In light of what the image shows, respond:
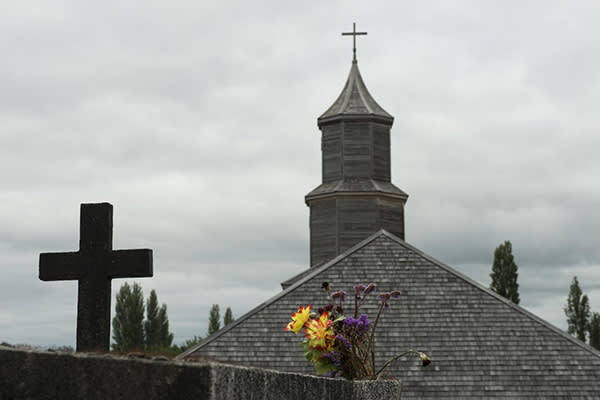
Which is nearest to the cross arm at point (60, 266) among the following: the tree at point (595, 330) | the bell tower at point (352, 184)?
the bell tower at point (352, 184)

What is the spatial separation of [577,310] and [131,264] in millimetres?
56319

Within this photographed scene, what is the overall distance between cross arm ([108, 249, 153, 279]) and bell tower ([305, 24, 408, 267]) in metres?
24.4

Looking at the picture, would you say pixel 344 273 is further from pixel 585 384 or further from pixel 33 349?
pixel 33 349

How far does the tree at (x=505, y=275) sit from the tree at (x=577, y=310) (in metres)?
10.1

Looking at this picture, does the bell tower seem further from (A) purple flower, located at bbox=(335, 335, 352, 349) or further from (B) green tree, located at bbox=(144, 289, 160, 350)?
(B) green tree, located at bbox=(144, 289, 160, 350)

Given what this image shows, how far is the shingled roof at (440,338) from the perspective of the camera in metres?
18.5

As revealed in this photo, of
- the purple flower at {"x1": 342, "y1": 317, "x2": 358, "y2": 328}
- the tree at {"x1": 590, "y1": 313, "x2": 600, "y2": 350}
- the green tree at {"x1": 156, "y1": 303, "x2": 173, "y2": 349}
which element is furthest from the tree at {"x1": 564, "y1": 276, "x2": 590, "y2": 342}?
the purple flower at {"x1": 342, "y1": 317, "x2": 358, "y2": 328}

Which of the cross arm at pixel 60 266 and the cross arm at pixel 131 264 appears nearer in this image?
the cross arm at pixel 131 264

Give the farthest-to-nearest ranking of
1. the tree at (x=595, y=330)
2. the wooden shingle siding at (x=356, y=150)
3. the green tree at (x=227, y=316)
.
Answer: the green tree at (x=227, y=316) → the tree at (x=595, y=330) → the wooden shingle siding at (x=356, y=150)

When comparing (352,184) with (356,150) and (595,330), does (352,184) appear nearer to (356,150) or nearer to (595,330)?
(356,150)

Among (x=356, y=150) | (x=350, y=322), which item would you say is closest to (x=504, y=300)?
(x=356, y=150)

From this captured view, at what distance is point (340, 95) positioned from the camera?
109ft

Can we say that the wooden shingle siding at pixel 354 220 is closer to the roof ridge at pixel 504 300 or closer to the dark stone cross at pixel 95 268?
the roof ridge at pixel 504 300

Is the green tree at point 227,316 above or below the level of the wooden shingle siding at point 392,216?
below
